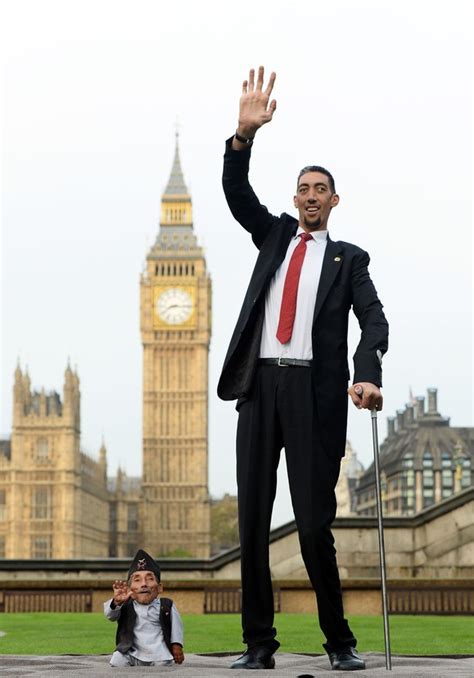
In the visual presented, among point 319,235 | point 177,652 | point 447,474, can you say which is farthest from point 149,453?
point 319,235

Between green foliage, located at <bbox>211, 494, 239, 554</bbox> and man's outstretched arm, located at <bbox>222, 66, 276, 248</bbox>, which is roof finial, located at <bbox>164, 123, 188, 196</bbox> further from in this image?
man's outstretched arm, located at <bbox>222, 66, 276, 248</bbox>

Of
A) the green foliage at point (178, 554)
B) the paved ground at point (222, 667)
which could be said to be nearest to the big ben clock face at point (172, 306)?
the green foliage at point (178, 554)

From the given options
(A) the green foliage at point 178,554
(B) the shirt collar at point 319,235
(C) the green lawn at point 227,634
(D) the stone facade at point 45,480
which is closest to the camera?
(B) the shirt collar at point 319,235

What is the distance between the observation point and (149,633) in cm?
449

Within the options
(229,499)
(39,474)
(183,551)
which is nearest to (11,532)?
(39,474)

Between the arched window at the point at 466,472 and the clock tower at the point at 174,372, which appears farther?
the arched window at the point at 466,472

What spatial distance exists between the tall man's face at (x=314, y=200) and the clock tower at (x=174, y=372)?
82.3 meters

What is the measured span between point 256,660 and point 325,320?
113 centimetres

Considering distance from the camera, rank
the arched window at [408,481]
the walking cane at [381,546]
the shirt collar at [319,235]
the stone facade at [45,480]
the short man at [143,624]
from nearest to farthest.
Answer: the walking cane at [381,546] → the short man at [143,624] → the shirt collar at [319,235] → the stone facade at [45,480] → the arched window at [408,481]

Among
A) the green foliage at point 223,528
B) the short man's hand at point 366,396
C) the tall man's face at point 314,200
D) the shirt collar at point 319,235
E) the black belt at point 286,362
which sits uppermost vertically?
the green foliage at point 223,528

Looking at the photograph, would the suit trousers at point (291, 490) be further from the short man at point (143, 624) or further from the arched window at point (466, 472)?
the arched window at point (466, 472)

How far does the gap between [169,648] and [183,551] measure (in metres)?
79.8

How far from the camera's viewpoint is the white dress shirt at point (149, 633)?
446 cm

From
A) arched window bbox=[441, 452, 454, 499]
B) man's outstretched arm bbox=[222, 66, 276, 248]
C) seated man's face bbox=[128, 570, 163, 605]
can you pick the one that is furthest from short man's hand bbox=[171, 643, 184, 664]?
arched window bbox=[441, 452, 454, 499]
